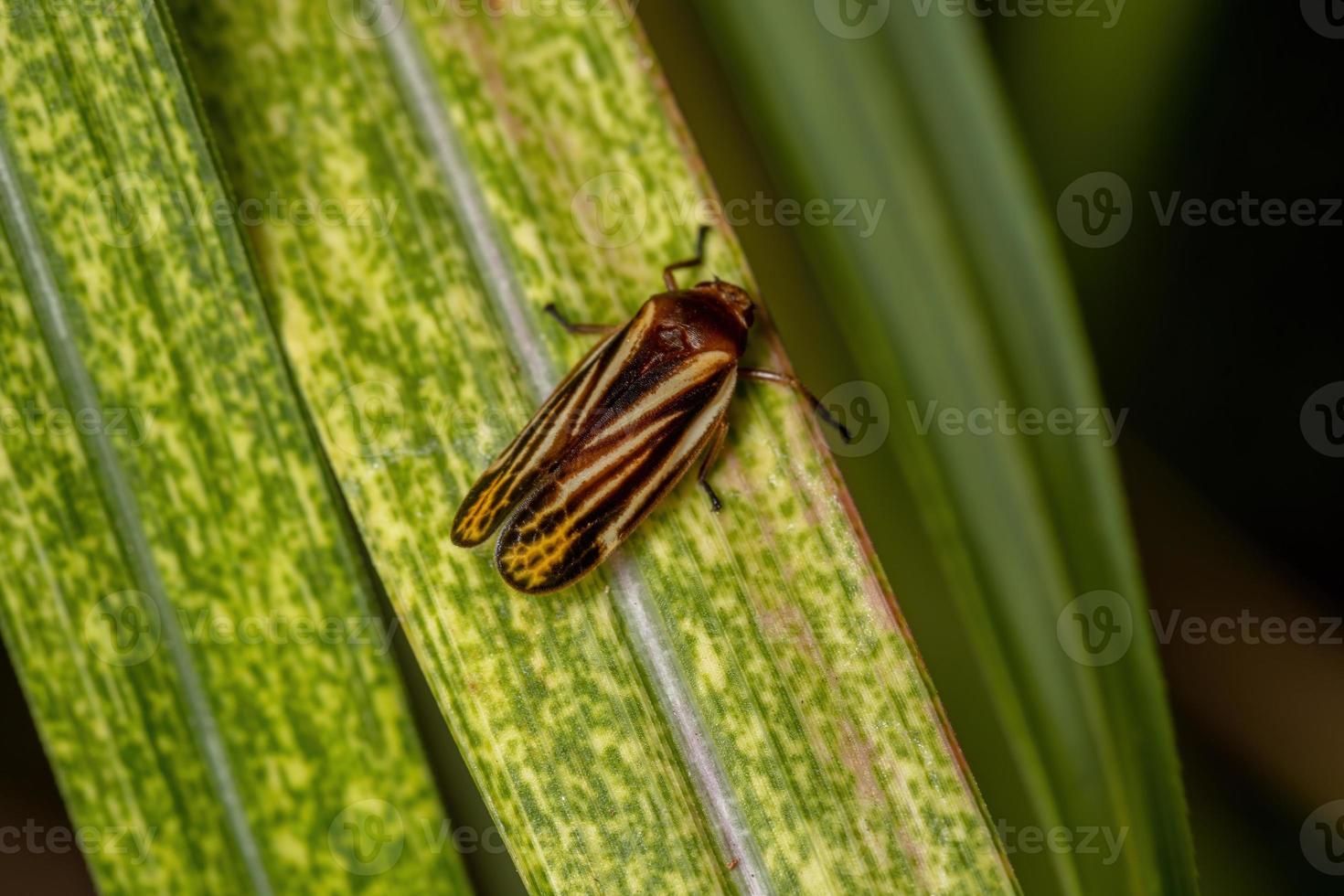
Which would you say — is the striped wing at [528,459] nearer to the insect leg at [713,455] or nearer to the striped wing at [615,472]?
the striped wing at [615,472]

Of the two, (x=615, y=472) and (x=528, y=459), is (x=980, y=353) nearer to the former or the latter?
(x=615, y=472)

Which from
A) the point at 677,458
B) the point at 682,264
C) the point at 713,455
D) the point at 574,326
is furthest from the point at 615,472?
the point at 682,264

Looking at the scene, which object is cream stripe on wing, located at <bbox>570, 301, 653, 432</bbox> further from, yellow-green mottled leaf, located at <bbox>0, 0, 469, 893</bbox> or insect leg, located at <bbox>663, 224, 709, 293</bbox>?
yellow-green mottled leaf, located at <bbox>0, 0, 469, 893</bbox>

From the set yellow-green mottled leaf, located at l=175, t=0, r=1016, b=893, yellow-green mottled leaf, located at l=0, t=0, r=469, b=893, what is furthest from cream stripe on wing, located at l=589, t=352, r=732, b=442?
yellow-green mottled leaf, located at l=0, t=0, r=469, b=893

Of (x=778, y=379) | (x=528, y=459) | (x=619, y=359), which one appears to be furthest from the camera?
(x=778, y=379)

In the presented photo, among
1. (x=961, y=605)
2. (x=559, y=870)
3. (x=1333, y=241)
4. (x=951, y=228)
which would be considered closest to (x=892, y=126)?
(x=951, y=228)

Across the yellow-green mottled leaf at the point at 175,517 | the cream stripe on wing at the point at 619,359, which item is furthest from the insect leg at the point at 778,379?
the yellow-green mottled leaf at the point at 175,517

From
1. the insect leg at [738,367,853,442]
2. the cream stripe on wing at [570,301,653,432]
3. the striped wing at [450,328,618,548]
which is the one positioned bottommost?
the striped wing at [450,328,618,548]

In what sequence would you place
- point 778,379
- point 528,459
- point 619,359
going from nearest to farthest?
point 528,459 → point 619,359 → point 778,379
